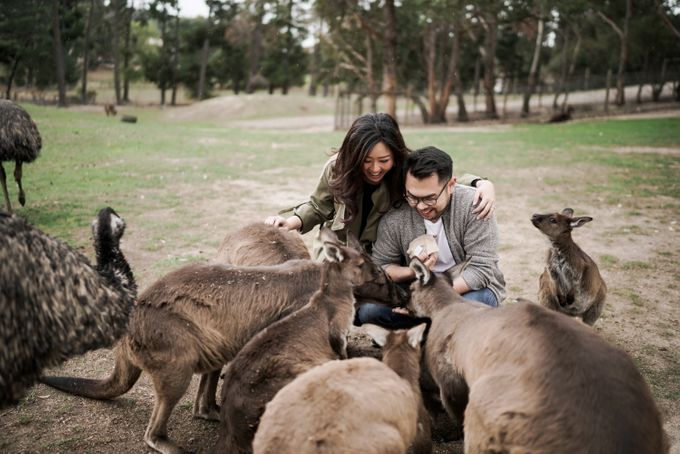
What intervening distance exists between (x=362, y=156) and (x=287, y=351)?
63.3 inches

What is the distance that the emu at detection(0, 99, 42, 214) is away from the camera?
28.8 feet

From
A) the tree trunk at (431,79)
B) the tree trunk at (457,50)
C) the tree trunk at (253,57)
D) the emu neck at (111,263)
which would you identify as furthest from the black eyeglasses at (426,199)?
the tree trunk at (253,57)

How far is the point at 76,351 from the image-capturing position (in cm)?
293

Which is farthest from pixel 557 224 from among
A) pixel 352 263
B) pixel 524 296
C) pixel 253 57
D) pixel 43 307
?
pixel 253 57

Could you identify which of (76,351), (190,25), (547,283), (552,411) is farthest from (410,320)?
(190,25)

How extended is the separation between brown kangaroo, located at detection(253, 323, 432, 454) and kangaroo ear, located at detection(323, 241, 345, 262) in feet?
3.33

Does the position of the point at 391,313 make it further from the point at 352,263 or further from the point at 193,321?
the point at 193,321

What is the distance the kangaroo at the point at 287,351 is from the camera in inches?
A: 118

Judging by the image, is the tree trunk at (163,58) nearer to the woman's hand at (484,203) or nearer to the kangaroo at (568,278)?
the kangaroo at (568,278)

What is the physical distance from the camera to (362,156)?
→ 4176 millimetres

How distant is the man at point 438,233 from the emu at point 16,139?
680cm

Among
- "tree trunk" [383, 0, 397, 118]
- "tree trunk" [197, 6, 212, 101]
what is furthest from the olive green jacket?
"tree trunk" [197, 6, 212, 101]

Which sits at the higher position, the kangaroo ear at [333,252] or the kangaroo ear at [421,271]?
the kangaroo ear at [333,252]

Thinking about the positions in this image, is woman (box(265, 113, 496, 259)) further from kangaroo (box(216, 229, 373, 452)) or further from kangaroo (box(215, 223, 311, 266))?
kangaroo (box(216, 229, 373, 452))
